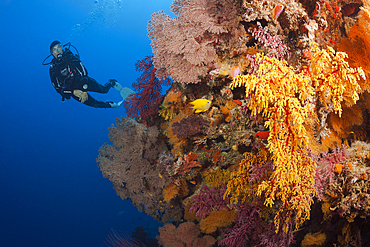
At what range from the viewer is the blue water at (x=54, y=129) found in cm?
880

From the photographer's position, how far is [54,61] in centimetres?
570

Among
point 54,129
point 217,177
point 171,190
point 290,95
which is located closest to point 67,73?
point 171,190

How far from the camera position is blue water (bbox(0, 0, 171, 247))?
28.9 ft

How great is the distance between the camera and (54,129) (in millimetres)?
11648

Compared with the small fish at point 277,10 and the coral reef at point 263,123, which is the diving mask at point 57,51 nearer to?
the coral reef at point 263,123

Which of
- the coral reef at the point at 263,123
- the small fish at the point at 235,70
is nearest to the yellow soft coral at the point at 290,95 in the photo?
the coral reef at the point at 263,123

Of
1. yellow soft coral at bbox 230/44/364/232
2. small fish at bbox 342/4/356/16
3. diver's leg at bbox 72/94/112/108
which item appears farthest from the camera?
diver's leg at bbox 72/94/112/108

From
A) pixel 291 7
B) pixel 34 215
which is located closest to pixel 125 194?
pixel 291 7

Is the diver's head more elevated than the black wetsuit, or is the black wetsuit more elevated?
the diver's head

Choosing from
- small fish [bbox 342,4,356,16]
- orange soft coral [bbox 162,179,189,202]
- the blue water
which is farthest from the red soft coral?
the blue water

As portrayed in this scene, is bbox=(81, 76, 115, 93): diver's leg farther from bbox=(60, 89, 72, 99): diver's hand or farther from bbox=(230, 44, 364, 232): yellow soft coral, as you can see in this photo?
bbox=(230, 44, 364, 232): yellow soft coral

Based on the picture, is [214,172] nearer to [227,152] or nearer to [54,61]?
[227,152]

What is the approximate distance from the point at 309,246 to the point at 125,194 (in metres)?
3.54

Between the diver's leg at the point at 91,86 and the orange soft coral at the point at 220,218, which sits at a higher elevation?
the diver's leg at the point at 91,86
